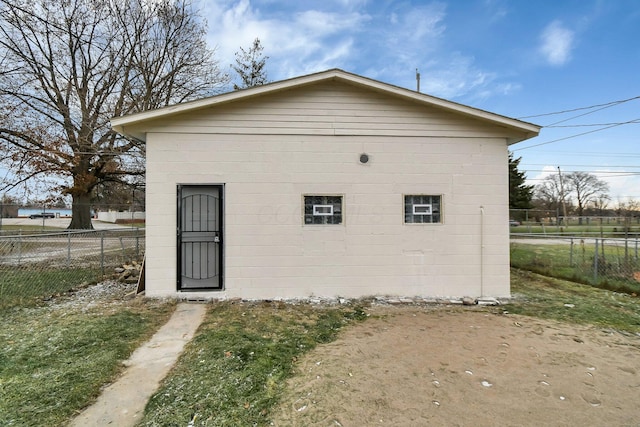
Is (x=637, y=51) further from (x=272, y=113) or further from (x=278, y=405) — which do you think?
(x=278, y=405)

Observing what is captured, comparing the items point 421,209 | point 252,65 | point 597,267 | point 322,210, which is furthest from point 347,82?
point 252,65

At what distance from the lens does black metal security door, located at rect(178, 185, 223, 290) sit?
5652 millimetres

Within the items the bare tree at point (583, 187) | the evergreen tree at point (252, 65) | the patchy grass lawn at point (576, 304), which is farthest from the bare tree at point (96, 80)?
the bare tree at point (583, 187)

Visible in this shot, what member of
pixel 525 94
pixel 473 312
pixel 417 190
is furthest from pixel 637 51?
pixel 473 312

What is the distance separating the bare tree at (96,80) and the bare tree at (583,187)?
4806cm

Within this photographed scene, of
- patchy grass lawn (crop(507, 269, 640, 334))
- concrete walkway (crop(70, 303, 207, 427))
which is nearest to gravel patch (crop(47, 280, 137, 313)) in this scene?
concrete walkway (crop(70, 303, 207, 427))

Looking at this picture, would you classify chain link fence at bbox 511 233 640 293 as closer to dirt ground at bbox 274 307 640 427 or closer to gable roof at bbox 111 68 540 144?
gable roof at bbox 111 68 540 144

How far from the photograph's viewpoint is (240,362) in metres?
3.26

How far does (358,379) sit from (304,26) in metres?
10.3

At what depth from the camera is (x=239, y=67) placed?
1759 centimetres

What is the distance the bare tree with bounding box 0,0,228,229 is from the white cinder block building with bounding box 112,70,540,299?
35.5ft

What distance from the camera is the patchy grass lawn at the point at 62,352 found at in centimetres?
250

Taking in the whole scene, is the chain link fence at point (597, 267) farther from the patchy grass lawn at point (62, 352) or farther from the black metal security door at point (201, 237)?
the patchy grass lawn at point (62, 352)

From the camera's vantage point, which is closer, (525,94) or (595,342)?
(595,342)
